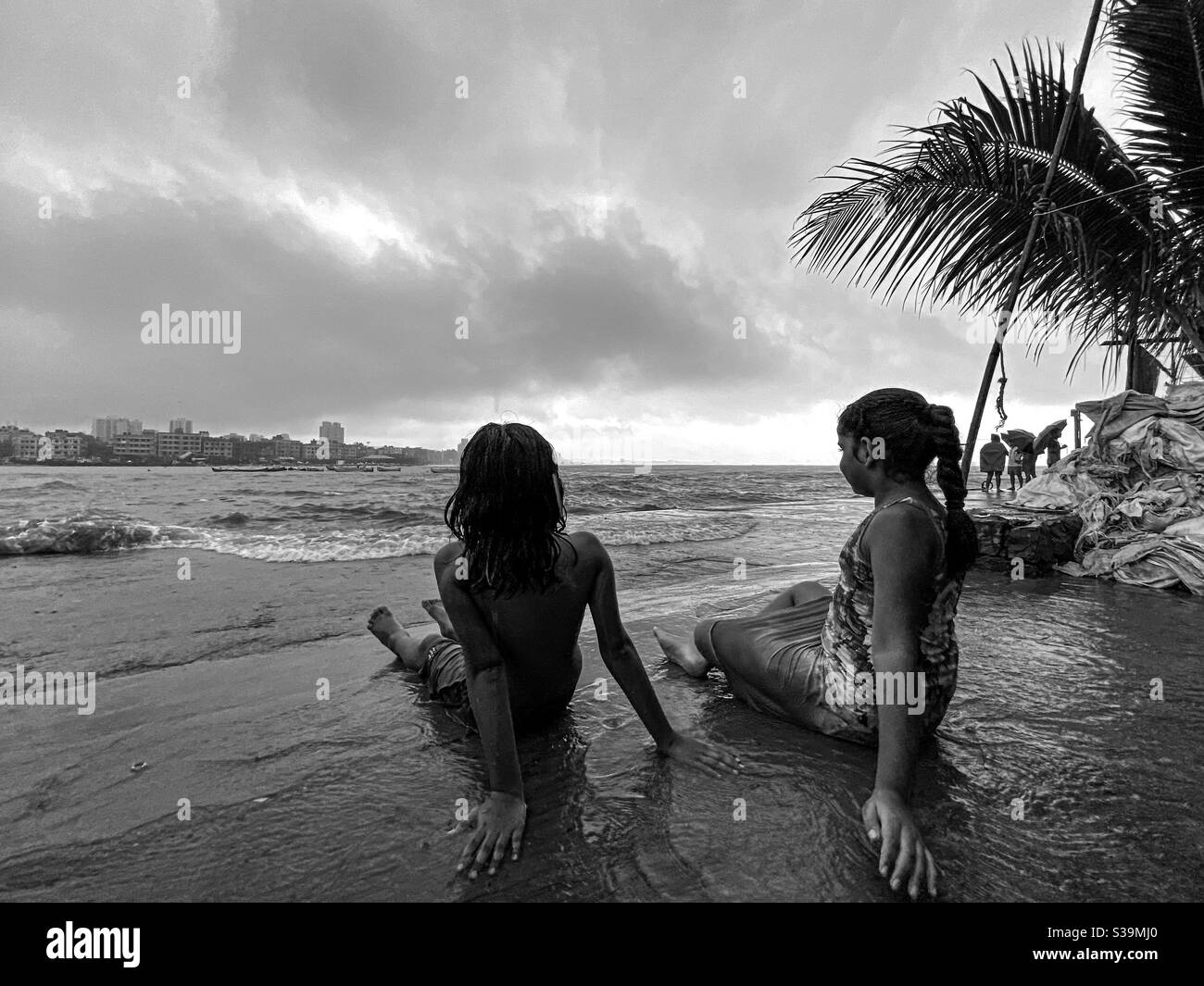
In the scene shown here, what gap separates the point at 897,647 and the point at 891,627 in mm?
57

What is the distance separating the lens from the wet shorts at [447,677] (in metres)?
2.38

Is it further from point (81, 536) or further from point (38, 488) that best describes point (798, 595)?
point (38, 488)

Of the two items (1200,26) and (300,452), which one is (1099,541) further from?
(300,452)

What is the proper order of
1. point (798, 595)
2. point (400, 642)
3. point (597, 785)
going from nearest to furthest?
point (597, 785)
point (798, 595)
point (400, 642)

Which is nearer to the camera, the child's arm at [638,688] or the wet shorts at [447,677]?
the child's arm at [638,688]

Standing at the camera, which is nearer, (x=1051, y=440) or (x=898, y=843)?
(x=898, y=843)

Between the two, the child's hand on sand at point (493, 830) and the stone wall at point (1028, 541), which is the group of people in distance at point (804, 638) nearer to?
the child's hand on sand at point (493, 830)

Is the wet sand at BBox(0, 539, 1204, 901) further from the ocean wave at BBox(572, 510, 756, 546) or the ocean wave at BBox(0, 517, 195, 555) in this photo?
the ocean wave at BBox(0, 517, 195, 555)

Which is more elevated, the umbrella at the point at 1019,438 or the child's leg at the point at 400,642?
the umbrella at the point at 1019,438

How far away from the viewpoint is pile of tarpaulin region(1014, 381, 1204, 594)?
4.76 meters

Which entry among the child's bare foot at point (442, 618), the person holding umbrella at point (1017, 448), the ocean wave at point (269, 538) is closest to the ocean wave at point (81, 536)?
the ocean wave at point (269, 538)

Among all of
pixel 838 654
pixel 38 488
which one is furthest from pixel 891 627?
pixel 38 488

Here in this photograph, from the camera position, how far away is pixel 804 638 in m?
2.33
